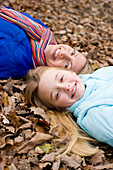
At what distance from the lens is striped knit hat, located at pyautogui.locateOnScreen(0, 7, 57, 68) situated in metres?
3.32

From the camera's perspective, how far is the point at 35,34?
349 cm

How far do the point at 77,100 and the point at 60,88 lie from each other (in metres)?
0.31

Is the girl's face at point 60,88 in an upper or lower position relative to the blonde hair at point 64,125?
upper

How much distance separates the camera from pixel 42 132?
2.36 m

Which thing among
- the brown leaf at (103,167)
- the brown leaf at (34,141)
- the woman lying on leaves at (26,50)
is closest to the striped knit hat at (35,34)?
the woman lying on leaves at (26,50)

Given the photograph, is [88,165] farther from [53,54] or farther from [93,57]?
[93,57]

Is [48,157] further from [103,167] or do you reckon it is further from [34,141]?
[103,167]

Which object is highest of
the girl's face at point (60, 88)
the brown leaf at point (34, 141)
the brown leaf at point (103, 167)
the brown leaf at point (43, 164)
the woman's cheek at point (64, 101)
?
the girl's face at point (60, 88)

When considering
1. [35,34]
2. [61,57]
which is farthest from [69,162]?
[35,34]

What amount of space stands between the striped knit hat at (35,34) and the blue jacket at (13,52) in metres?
0.09

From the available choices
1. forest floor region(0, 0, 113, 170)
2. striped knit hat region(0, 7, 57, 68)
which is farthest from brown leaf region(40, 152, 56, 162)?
striped knit hat region(0, 7, 57, 68)

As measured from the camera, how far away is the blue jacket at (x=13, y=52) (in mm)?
3016

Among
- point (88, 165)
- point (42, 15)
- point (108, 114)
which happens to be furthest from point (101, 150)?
point (42, 15)

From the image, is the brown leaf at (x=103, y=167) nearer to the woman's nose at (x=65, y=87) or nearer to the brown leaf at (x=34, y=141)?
the brown leaf at (x=34, y=141)
